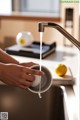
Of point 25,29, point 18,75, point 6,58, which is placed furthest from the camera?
point 25,29

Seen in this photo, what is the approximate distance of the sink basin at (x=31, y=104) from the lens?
126 cm

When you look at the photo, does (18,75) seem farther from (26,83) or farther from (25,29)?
(25,29)

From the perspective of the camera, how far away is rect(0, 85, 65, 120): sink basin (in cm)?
126

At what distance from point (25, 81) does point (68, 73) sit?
53cm

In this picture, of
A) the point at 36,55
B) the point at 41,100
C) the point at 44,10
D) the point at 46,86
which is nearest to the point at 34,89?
the point at 46,86

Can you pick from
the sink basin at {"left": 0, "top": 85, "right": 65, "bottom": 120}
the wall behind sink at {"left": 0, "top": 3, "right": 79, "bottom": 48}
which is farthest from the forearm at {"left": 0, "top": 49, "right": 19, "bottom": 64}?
the wall behind sink at {"left": 0, "top": 3, "right": 79, "bottom": 48}

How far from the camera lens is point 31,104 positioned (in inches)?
50.2

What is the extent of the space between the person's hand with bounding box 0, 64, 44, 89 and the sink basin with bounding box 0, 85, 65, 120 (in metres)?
0.39

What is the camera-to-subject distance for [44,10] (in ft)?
7.87

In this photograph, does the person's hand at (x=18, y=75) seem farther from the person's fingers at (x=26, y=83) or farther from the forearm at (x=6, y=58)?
the forearm at (x=6, y=58)

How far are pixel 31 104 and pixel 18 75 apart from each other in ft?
1.43

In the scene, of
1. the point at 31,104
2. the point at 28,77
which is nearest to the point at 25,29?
the point at 31,104

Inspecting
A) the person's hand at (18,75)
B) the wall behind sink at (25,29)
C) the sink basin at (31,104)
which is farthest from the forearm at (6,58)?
the wall behind sink at (25,29)

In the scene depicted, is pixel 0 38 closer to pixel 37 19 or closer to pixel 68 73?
pixel 37 19
